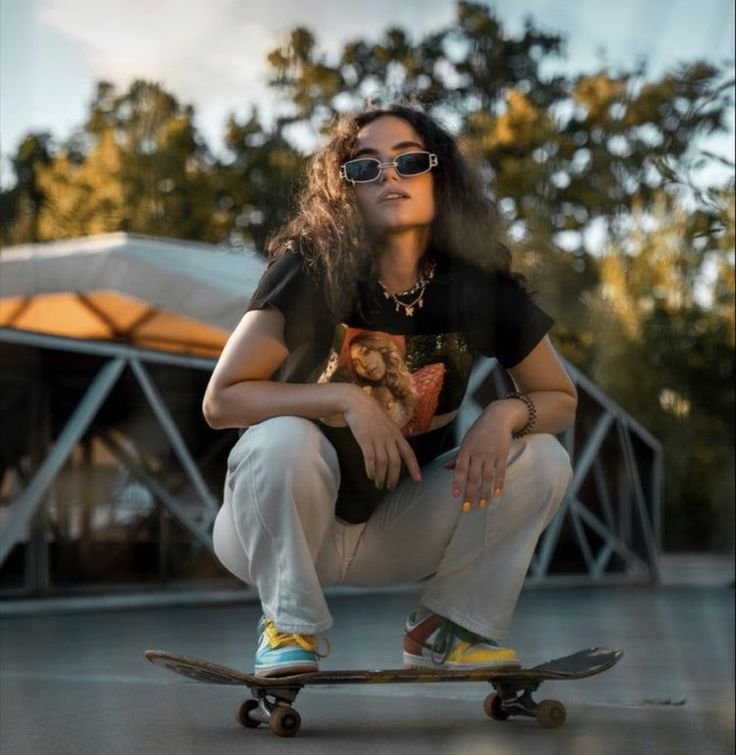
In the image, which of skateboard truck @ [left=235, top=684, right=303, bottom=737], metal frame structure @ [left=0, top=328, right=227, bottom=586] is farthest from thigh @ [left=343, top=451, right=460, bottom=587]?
metal frame structure @ [left=0, top=328, right=227, bottom=586]

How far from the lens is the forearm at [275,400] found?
3.14 meters

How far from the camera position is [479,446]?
3.16 m

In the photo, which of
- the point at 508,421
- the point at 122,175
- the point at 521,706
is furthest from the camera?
the point at 122,175

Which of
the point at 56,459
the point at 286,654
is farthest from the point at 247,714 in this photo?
the point at 56,459

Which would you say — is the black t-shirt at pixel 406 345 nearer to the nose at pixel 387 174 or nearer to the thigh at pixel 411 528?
the thigh at pixel 411 528

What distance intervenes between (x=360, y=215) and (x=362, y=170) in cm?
10

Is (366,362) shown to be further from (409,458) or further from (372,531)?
(372,531)

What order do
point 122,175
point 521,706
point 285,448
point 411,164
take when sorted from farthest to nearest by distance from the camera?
point 122,175 < point 521,706 < point 411,164 < point 285,448

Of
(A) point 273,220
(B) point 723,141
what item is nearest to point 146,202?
(A) point 273,220

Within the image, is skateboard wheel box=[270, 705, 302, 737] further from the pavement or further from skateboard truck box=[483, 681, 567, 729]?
skateboard truck box=[483, 681, 567, 729]

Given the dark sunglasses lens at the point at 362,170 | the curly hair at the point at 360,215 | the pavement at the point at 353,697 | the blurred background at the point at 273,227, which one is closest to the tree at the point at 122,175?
the blurred background at the point at 273,227

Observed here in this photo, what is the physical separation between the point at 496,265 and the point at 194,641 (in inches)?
139

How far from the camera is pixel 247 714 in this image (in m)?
3.34

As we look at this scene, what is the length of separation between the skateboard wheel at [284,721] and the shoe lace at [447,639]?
0.36 meters
